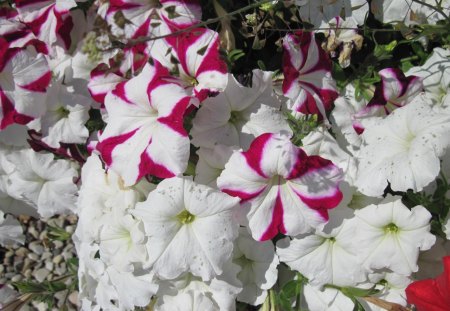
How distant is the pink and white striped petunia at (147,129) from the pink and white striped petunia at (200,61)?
0.05 m

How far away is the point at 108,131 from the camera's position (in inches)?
47.3

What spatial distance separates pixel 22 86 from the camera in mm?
1401

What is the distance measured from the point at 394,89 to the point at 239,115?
337 millimetres

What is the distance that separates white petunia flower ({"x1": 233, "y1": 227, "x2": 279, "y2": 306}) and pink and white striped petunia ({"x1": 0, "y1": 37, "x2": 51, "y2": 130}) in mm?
593

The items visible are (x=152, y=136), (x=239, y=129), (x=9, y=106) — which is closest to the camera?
(x=152, y=136)

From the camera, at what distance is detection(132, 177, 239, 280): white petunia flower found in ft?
3.79

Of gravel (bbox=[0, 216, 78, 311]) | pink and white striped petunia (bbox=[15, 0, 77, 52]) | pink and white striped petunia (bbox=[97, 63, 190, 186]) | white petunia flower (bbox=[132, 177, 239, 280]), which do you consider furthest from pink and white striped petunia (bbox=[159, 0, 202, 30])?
gravel (bbox=[0, 216, 78, 311])

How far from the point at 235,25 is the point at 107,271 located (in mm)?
664

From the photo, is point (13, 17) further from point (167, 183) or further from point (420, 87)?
point (420, 87)

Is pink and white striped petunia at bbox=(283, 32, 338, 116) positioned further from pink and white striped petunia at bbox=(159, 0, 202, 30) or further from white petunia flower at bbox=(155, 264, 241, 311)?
white petunia flower at bbox=(155, 264, 241, 311)

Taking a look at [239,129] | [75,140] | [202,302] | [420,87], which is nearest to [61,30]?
[75,140]

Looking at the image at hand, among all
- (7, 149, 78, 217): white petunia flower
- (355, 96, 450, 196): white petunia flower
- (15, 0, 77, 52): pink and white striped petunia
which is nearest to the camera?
(355, 96, 450, 196): white petunia flower

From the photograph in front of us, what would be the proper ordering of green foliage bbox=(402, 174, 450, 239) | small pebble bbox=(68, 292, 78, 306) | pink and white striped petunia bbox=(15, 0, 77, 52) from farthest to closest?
1. small pebble bbox=(68, 292, 78, 306)
2. pink and white striped petunia bbox=(15, 0, 77, 52)
3. green foliage bbox=(402, 174, 450, 239)

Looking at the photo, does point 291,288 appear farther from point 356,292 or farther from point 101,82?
point 101,82
